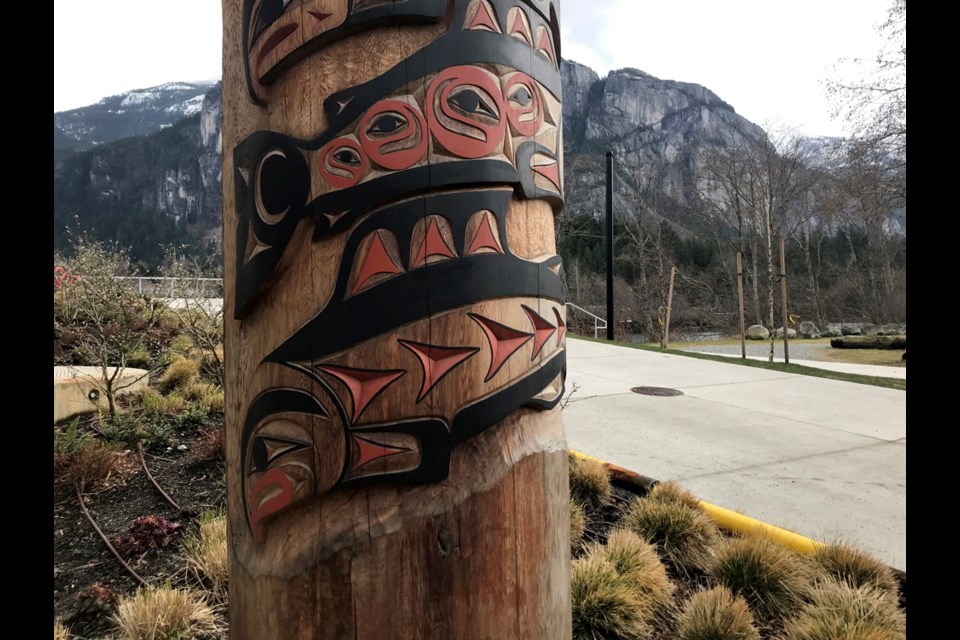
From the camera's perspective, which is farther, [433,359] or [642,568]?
[642,568]

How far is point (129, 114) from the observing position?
398ft

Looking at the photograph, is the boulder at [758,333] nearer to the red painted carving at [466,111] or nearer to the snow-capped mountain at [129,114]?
the red painted carving at [466,111]

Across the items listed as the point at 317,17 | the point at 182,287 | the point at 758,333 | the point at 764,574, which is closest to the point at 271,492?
the point at 317,17

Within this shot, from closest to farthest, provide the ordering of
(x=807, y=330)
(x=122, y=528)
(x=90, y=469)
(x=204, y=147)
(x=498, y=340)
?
(x=498, y=340) → (x=122, y=528) → (x=90, y=469) → (x=807, y=330) → (x=204, y=147)

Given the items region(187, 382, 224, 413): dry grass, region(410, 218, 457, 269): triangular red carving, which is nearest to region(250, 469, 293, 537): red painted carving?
region(410, 218, 457, 269): triangular red carving

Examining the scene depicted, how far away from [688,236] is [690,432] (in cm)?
3775

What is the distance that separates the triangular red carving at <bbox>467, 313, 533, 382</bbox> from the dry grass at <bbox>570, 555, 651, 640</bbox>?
1.45 metres

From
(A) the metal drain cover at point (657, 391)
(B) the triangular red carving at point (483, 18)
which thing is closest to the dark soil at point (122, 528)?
(B) the triangular red carving at point (483, 18)

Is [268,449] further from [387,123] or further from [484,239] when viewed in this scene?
[387,123]

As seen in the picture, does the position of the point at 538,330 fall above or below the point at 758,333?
above

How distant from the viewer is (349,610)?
1.22 meters

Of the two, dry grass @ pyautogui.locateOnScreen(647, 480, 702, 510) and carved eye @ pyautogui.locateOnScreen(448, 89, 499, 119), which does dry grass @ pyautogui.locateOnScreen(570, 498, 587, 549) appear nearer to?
dry grass @ pyautogui.locateOnScreen(647, 480, 702, 510)

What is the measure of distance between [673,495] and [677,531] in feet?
1.10

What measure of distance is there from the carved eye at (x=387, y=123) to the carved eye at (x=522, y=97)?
31cm
